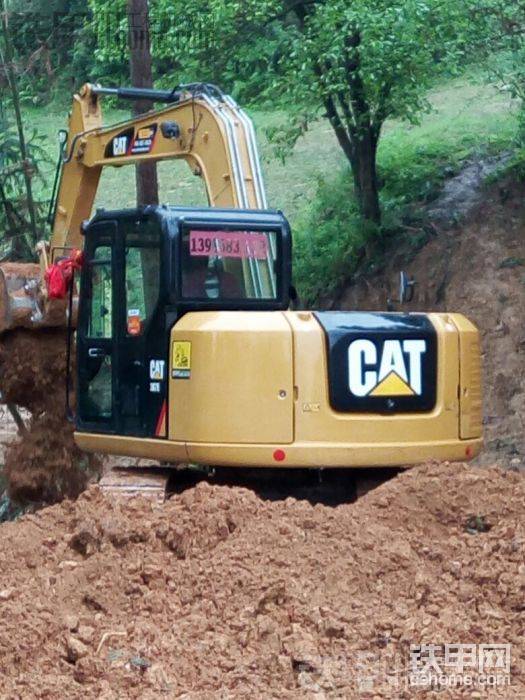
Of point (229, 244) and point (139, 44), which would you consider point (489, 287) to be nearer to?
point (139, 44)

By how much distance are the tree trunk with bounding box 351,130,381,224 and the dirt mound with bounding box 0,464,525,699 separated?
1075cm

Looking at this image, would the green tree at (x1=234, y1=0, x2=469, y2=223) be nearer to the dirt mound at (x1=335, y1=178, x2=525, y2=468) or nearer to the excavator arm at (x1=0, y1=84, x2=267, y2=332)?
the dirt mound at (x1=335, y1=178, x2=525, y2=468)

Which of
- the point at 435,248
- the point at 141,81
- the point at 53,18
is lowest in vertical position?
the point at 435,248

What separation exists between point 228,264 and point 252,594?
3.95m

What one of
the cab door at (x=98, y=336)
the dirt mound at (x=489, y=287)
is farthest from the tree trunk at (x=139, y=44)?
the cab door at (x=98, y=336)

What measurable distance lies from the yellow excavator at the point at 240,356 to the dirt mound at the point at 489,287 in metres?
5.67

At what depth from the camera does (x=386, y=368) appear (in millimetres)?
9227

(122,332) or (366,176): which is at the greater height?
(366,176)

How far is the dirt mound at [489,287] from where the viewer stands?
15398mm

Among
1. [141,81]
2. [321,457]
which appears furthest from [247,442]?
[141,81]

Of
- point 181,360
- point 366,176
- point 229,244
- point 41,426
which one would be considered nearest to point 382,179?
point 366,176

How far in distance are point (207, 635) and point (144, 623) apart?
1.00ft

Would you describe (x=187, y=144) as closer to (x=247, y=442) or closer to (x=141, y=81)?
(x=247, y=442)

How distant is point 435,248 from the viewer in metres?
17.7
